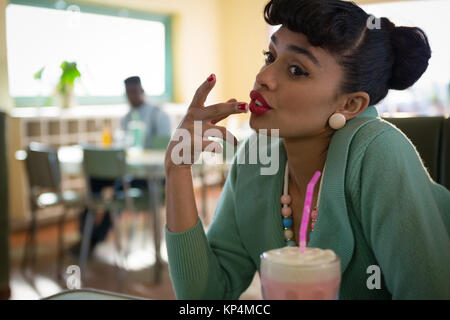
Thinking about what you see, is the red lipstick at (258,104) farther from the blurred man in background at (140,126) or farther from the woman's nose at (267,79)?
the blurred man in background at (140,126)

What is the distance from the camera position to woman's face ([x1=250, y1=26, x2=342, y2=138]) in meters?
0.88

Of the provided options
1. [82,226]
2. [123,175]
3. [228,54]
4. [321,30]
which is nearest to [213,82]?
[321,30]

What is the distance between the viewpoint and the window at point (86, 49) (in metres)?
4.86

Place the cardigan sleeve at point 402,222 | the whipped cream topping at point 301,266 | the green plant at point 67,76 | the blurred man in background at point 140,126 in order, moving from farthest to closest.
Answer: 1. the green plant at point 67,76
2. the blurred man in background at point 140,126
3. the cardigan sleeve at point 402,222
4. the whipped cream topping at point 301,266

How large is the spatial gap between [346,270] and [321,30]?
16.3 inches

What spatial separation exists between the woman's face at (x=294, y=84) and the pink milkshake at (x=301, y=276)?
1.27ft

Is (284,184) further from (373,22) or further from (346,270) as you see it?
(373,22)

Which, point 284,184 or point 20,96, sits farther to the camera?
point 20,96

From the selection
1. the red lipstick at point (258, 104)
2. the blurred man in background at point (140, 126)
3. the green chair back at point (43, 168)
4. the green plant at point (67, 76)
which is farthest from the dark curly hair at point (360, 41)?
the green plant at point (67, 76)

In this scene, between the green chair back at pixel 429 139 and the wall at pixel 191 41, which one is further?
the wall at pixel 191 41

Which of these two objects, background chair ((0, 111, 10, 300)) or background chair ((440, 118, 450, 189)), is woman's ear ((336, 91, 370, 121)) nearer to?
background chair ((440, 118, 450, 189))

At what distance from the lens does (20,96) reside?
4934 mm

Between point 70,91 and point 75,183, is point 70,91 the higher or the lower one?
the higher one

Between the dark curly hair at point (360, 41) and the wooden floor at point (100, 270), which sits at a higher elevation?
the dark curly hair at point (360, 41)
